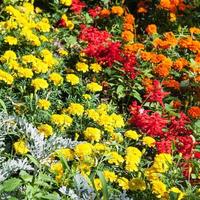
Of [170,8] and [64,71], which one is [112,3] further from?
[64,71]

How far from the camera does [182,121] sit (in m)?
4.34

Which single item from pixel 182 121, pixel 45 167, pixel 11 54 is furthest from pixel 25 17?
pixel 45 167

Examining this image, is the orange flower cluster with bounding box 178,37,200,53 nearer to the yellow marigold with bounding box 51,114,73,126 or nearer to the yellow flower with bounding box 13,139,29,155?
the yellow marigold with bounding box 51,114,73,126

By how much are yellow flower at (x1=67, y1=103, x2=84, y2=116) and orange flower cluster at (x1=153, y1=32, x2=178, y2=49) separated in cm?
145

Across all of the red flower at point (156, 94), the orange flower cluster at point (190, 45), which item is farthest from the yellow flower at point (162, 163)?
the orange flower cluster at point (190, 45)

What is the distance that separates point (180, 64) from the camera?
199 inches

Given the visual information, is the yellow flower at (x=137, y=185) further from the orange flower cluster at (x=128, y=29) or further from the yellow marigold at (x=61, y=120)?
the orange flower cluster at (x=128, y=29)

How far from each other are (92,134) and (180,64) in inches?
60.1

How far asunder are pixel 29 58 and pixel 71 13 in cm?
172

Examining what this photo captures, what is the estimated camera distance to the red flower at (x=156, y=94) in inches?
179

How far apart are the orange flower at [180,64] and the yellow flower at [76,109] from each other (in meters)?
1.29

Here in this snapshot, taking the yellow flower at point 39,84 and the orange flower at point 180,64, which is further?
the orange flower at point 180,64

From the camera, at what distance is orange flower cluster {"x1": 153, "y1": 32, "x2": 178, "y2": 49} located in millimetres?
5254

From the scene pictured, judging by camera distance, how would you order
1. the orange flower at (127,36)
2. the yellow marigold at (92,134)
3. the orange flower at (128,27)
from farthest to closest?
the orange flower at (128,27) < the orange flower at (127,36) < the yellow marigold at (92,134)
